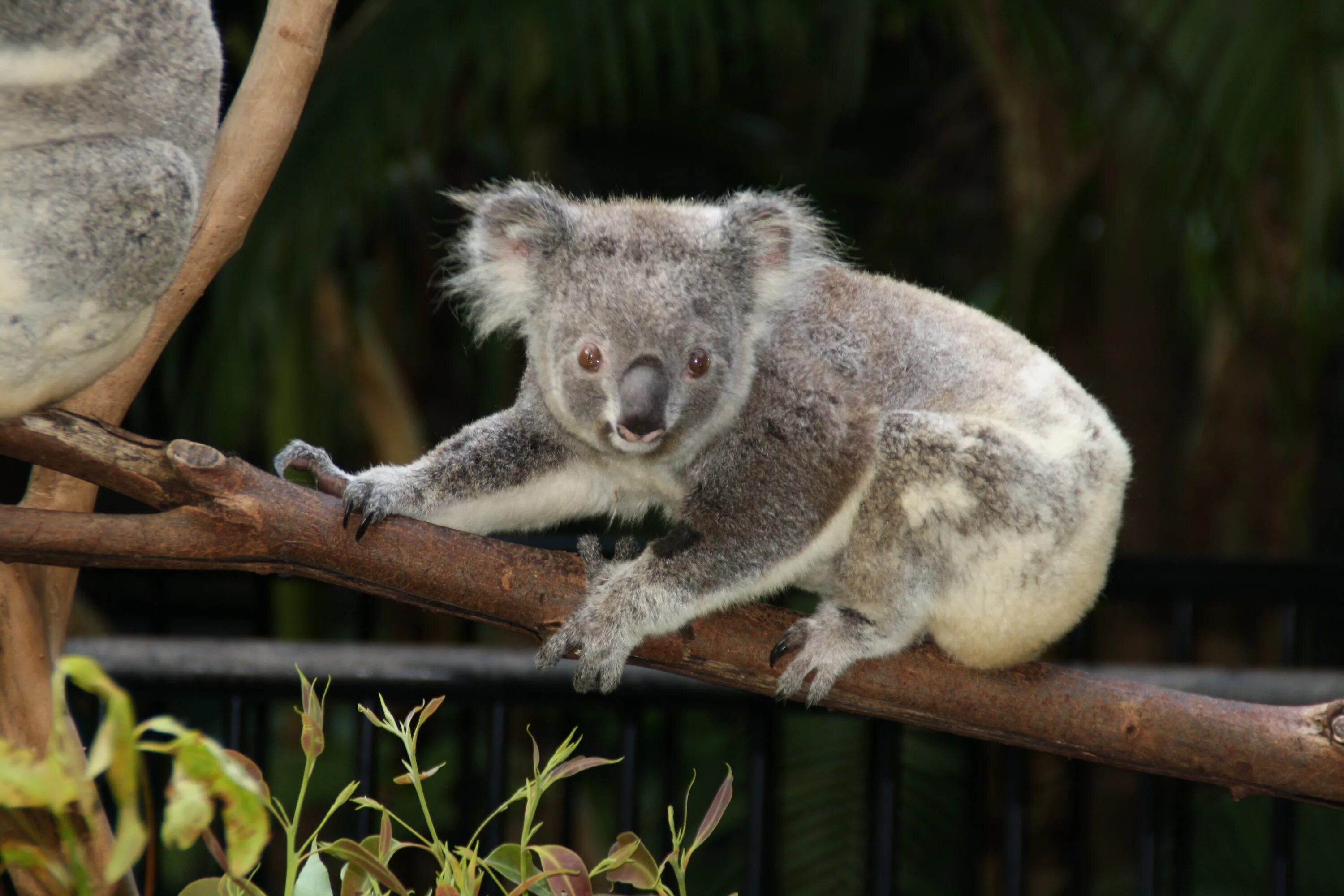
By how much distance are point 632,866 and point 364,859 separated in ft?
0.81

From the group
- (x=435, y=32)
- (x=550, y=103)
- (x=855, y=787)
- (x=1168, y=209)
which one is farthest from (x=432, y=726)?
(x=1168, y=209)

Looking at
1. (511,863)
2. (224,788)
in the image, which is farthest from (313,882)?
(224,788)

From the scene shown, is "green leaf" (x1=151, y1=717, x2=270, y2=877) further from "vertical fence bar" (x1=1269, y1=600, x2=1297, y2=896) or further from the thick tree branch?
"vertical fence bar" (x1=1269, y1=600, x2=1297, y2=896)

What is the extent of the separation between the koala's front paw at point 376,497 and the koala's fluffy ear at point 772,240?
2.23ft

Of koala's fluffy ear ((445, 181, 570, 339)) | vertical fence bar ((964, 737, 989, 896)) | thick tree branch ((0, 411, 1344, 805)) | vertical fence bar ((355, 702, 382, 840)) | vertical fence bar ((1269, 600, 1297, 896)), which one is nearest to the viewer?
thick tree branch ((0, 411, 1344, 805))

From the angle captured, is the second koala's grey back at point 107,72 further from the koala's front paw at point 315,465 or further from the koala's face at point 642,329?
the koala's face at point 642,329

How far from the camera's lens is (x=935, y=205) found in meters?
4.90

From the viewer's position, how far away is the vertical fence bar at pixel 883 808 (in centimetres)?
245

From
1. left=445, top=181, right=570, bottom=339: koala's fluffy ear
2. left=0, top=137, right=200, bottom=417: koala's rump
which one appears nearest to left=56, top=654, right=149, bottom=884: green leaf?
left=0, top=137, right=200, bottom=417: koala's rump

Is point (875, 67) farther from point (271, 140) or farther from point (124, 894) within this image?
point (124, 894)

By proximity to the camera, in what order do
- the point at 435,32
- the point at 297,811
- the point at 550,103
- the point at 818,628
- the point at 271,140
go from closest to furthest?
the point at 297,811, the point at 271,140, the point at 818,628, the point at 435,32, the point at 550,103

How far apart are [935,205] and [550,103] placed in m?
1.62

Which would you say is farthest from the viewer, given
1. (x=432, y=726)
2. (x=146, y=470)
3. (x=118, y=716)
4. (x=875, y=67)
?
(x=875, y=67)

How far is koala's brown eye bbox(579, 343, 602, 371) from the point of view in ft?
6.45
